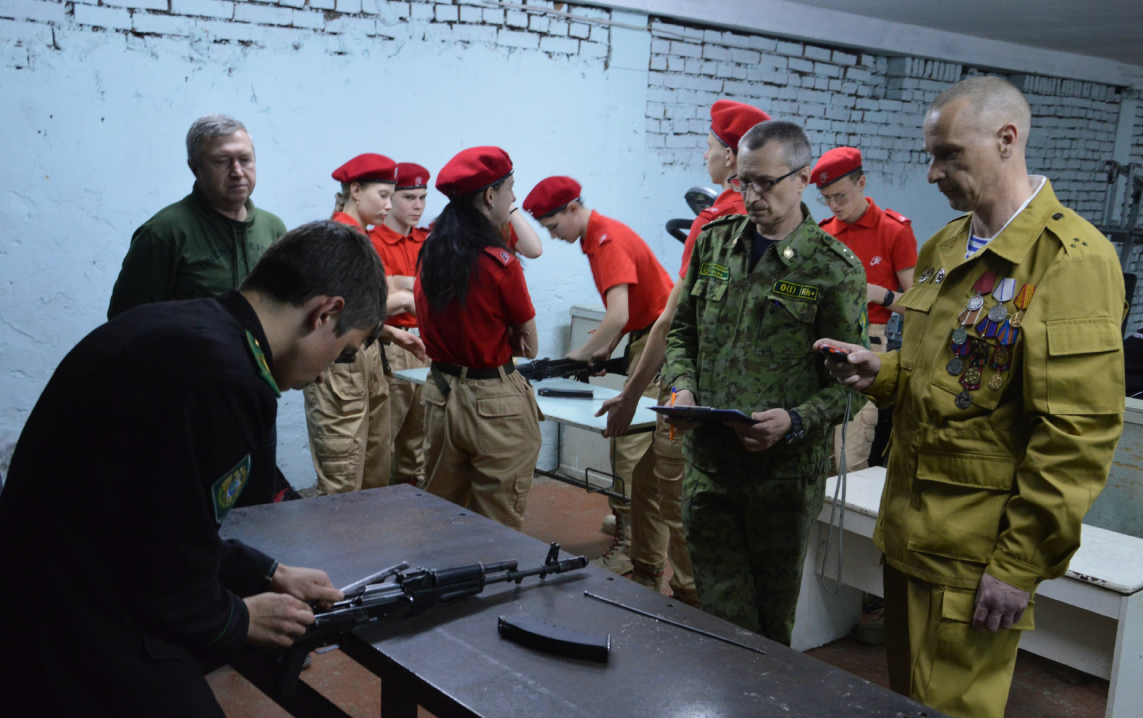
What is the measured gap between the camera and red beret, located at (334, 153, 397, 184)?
4047 mm

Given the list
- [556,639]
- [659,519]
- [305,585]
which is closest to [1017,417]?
[556,639]

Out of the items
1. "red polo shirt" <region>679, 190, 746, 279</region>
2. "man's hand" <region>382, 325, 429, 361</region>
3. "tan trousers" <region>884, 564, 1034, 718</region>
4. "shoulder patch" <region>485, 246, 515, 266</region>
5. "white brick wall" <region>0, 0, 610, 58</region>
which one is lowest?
"tan trousers" <region>884, 564, 1034, 718</region>

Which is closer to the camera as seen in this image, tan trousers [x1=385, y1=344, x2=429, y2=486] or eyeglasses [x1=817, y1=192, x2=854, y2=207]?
eyeglasses [x1=817, y1=192, x2=854, y2=207]

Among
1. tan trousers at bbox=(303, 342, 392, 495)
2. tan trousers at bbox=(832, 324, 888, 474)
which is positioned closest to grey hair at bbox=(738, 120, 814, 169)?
tan trousers at bbox=(832, 324, 888, 474)

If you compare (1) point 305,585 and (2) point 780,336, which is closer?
(1) point 305,585

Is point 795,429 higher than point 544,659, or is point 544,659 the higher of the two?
point 795,429

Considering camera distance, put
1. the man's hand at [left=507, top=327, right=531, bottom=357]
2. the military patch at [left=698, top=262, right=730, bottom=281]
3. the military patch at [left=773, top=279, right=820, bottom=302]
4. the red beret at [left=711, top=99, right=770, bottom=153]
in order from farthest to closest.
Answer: the red beret at [left=711, top=99, right=770, bottom=153] → the man's hand at [left=507, top=327, right=531, bottom=357] → the military patch at [left=698, top=262, right=730, bottom=281] → the military patch at [left=773, top=279, right=820, bottom=302]

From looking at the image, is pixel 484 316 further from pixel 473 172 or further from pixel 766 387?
pixel 766 387

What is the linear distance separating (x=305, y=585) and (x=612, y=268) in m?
2.19

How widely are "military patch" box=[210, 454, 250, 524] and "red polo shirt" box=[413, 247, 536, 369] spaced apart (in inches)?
60.4

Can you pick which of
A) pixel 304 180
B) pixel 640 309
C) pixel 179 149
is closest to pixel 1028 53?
→ pixel 640 309

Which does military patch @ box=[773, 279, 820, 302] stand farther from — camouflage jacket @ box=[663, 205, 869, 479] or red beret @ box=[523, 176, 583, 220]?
red beret @ box=[523, 176, 583, 220]

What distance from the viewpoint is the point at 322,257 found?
145cm

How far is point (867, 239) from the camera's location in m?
4.09
